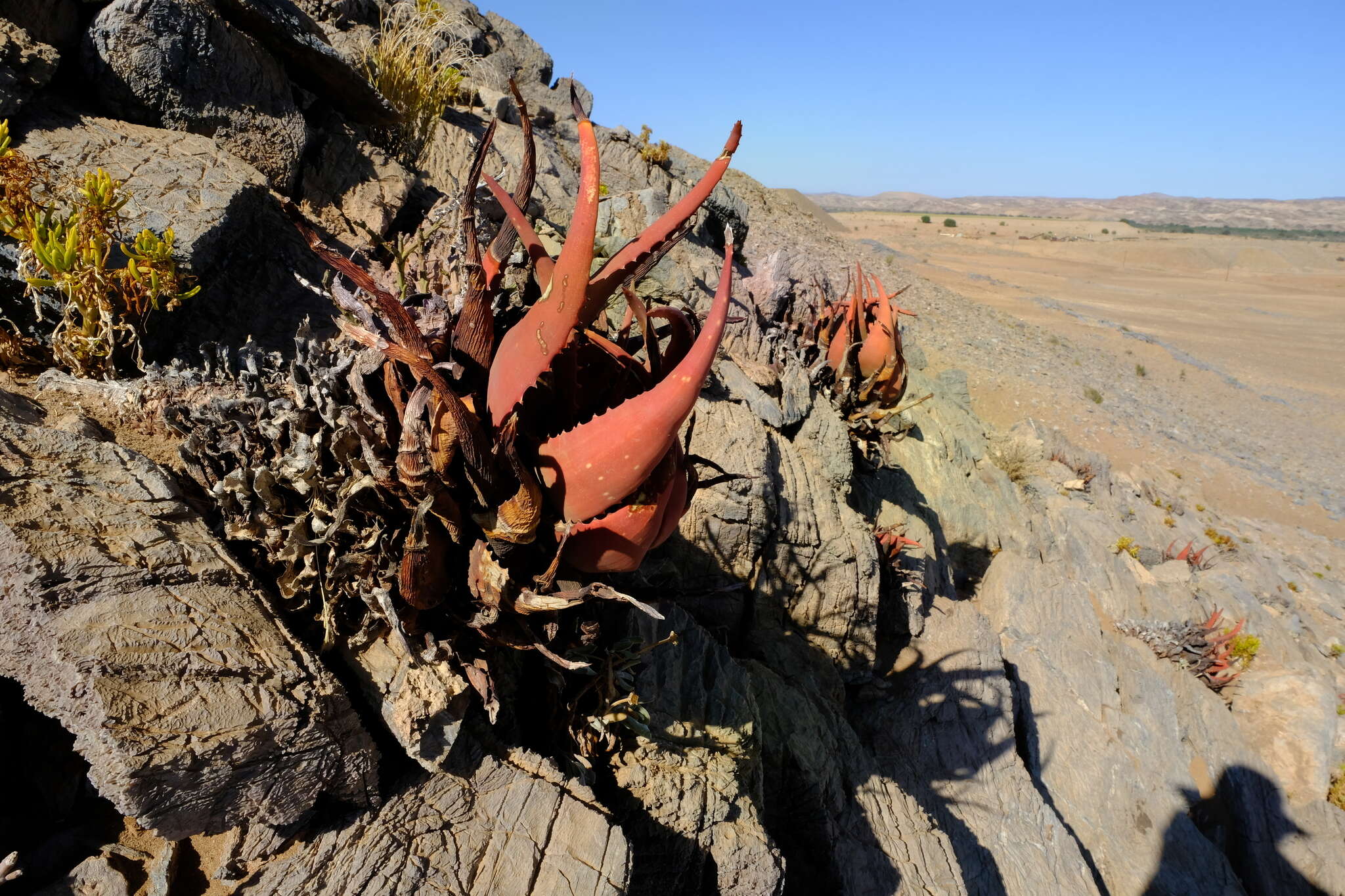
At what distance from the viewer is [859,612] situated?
366cm

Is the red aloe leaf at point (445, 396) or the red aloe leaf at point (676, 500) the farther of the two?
the red aloe leaf at point (676, 500)

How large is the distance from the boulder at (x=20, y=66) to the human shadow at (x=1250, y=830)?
7.40 metres

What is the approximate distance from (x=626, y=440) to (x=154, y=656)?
0.98 meters

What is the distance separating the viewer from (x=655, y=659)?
7.47ft

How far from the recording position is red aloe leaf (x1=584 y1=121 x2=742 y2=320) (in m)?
1.14

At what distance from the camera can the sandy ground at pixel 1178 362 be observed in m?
12.5

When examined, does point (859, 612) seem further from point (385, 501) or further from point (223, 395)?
point (223, 395)

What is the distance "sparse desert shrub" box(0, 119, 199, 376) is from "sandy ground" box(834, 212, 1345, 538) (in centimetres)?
1128

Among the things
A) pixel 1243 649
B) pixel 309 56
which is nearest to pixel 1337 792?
pixel 1243 649

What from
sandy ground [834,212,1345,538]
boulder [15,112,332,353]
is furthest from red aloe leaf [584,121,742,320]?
sandy ground [834,212,1345,538]

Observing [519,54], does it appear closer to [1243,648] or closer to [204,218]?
[204,218]

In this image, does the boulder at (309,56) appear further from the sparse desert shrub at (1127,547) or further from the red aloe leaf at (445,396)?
the sparse desert shrub at (1127,547)

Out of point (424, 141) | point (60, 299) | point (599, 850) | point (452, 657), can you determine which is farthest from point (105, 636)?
point (424, 141)

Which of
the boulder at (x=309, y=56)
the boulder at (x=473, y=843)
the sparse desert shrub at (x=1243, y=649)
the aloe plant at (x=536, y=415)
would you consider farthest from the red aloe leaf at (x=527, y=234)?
the sparse desert shrub at (x=1243, y=649)
